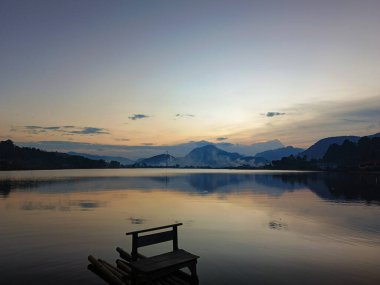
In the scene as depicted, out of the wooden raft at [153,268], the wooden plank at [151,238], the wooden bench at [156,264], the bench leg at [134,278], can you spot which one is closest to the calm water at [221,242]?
the wooden raft at [153,268]

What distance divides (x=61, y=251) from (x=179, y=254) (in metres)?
14.7

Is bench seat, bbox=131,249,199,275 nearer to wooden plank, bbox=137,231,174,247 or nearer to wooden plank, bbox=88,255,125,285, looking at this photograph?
wooden plank, bbox=137,231,174,247

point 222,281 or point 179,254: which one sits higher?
point 179,254

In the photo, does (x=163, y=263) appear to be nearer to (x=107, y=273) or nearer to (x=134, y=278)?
(x=134, y=278)

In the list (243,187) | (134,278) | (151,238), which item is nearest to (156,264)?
(134,278)

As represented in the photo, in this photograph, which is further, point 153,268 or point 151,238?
point 151,238

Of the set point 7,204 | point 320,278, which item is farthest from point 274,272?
point 7,204

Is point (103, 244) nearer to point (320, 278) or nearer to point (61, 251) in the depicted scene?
point (61, 251)

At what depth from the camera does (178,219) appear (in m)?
43.5

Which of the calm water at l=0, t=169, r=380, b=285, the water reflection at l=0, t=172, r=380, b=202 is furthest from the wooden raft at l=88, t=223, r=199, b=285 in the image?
the water reflection at l=0, t=172, r=380, b=202

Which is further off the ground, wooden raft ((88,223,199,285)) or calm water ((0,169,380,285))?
wooden raft ((88,223,199,285))

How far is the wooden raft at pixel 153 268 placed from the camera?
14864mm

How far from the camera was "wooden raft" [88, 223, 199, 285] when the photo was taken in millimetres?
14864

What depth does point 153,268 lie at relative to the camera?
578 inches
